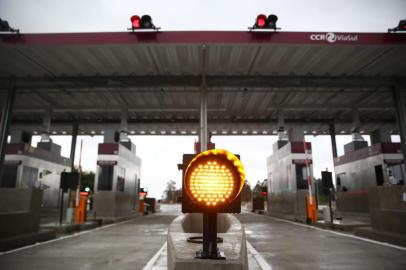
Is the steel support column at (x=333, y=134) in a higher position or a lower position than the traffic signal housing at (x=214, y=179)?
higher

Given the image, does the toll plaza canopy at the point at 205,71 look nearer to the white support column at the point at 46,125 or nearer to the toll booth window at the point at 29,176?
the white support column at the point at 46,125

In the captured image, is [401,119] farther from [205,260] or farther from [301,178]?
[205,260]

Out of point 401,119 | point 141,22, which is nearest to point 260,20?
point 141,22

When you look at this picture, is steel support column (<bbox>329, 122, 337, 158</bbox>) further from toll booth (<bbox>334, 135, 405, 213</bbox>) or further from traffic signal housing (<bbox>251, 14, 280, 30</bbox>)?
traffic signal housing (<bbox>251, 14, 280, 30</bbox>)

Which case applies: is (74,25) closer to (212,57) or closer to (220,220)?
(212,57)

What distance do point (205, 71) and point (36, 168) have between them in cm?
1395

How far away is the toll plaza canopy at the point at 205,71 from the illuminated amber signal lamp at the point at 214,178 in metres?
9.80

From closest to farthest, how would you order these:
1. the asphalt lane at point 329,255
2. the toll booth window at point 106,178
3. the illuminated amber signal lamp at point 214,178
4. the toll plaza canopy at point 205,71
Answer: the illuminated amber signal lamp at point 214,178 → the asphalt lane at point 329,255 → the toll plaza canopy at point 205,71 → the toll booth window at point 106,178

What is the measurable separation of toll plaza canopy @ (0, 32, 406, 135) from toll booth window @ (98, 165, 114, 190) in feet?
13.1

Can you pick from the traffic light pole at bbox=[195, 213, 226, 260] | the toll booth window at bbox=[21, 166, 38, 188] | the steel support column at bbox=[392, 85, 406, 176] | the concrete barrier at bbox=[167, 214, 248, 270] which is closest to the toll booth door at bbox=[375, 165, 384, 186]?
the steel support column at bbox=[392, 85, 406, 176]

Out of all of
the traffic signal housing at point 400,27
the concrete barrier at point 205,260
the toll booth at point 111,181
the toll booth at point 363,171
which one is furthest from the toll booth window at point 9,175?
the toll booth at point 363,171

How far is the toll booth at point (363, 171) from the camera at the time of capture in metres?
16.5

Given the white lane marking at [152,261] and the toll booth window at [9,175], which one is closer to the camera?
the white lane marking at [152,261]

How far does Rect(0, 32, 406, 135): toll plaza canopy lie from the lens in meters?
10.5
